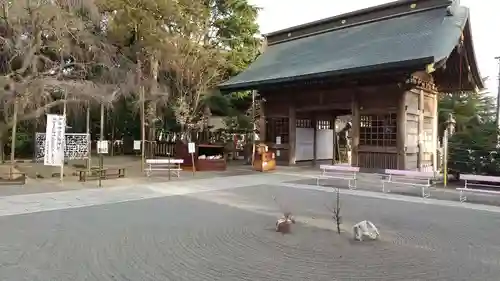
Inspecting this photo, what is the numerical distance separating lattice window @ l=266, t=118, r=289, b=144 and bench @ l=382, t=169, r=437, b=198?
21.4 ft

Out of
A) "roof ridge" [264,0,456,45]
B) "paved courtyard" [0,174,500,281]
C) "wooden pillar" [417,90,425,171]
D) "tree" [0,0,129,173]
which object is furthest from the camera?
"roof ridge" [264,0,456,45]

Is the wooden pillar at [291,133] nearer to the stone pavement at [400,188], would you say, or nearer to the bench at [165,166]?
the stone pavement at [400,188]

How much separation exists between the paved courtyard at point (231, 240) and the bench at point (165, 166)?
13.9 ft

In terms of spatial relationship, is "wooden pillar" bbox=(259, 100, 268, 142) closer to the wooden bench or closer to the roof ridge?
the roof ridge

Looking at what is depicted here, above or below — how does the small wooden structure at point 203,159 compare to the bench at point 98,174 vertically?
above

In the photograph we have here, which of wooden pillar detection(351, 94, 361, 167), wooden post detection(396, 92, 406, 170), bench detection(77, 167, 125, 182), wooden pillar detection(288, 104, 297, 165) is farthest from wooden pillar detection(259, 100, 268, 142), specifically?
bench detection(77, 167, 125, 182)

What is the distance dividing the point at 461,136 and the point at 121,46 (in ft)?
48.7

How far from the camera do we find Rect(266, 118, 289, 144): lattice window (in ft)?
59.7

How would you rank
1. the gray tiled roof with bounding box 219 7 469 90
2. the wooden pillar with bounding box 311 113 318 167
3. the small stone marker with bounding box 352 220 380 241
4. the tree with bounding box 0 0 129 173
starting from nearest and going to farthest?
the small stone marker with bounding box 352 220 380 241
the tree with bounding box 0 0 129 173
the gray tiled roof with bounding box 219 7 469 90
the wooden pillar with bounding box 311 113 318 167

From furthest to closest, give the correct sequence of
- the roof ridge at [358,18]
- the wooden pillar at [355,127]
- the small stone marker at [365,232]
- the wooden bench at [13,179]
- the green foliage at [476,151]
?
1. the roof ridge at [358,18]
2. the wooden pillar at [355,127]
3. the green foliage at [476,151]
4. the wooden bench at [13,179]
5. the small stone marker at [365,232]

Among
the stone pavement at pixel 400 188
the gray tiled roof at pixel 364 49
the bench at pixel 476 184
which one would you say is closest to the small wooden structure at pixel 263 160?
the stone pavement at pixel 400 188

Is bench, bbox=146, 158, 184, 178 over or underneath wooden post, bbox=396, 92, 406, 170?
underneath

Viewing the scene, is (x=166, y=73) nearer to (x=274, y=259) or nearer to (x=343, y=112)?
(x=343, y=112)

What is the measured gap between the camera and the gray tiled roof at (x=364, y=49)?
12.9 meters
